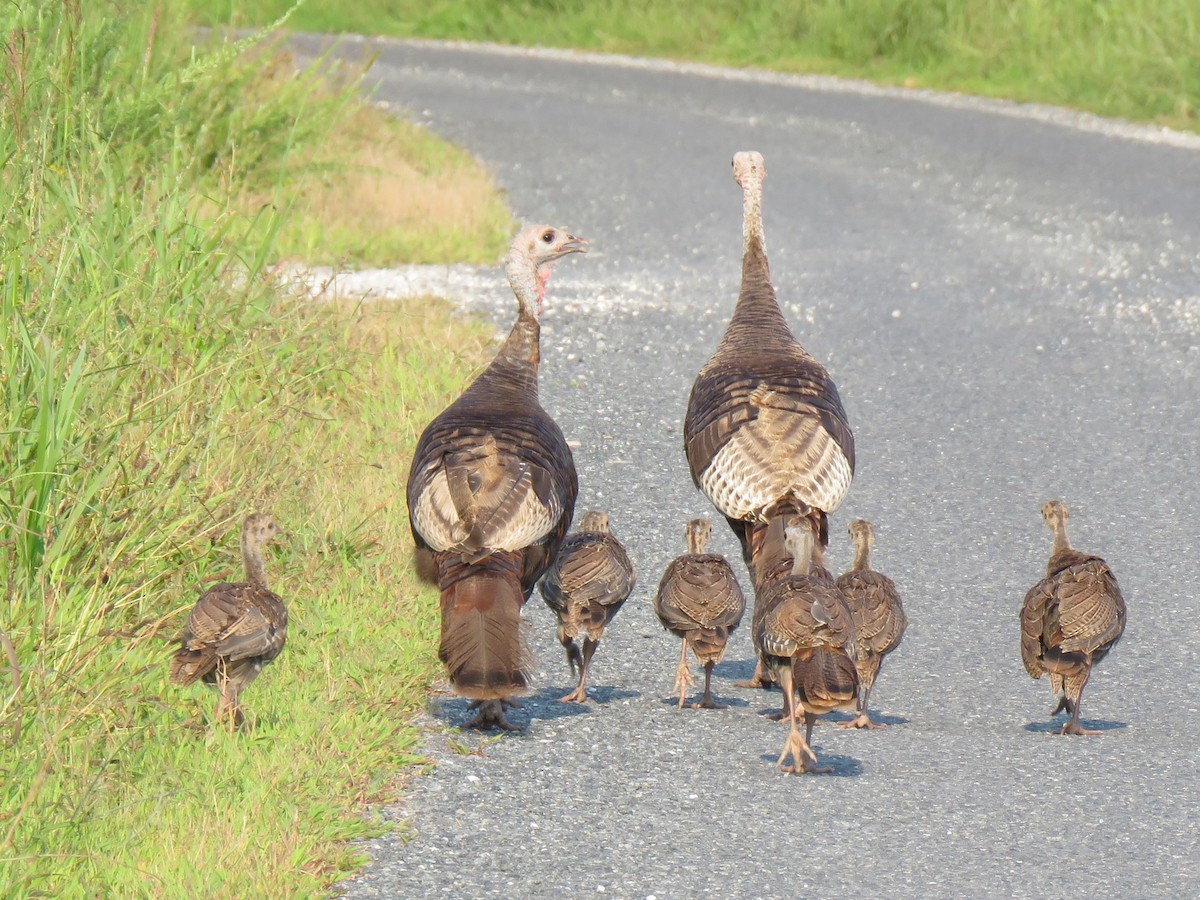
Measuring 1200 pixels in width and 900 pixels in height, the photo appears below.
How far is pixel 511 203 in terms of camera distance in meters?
15.0

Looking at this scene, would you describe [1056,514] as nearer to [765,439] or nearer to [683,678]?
[765,439]

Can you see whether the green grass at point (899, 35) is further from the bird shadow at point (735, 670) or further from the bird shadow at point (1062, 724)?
the bird shadow at point (1062, 724)

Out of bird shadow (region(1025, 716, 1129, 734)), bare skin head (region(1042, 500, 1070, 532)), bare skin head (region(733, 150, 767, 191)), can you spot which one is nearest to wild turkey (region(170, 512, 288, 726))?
bird shadow (region(1025, 716, 1129, 734))

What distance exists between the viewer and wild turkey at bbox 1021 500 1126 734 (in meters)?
5.98

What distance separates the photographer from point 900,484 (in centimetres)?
866

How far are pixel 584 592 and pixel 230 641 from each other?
1.27 m

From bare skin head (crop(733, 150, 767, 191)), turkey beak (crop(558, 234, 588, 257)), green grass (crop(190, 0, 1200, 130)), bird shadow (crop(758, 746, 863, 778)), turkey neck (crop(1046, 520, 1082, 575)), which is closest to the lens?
bird shadow (crop(758, 746, 863, 778))

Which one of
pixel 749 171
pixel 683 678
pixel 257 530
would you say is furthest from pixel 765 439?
pixel 749 171

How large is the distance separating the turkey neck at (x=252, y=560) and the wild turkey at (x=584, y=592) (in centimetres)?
98

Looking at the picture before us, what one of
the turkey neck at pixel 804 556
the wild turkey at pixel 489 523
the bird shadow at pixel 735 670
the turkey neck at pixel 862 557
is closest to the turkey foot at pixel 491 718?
the wild turkey at pixel 489 523

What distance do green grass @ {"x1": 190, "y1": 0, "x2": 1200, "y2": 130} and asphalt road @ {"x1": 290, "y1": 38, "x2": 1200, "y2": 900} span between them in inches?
40.1

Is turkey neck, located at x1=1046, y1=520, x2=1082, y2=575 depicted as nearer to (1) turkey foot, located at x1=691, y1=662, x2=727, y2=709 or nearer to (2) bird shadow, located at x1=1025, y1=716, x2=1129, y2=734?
(2) bird shadow, located at x1=1025, y1=716, x2=1129, y2=734

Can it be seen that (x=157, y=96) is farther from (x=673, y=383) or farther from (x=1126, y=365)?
(x=1126, y=365)

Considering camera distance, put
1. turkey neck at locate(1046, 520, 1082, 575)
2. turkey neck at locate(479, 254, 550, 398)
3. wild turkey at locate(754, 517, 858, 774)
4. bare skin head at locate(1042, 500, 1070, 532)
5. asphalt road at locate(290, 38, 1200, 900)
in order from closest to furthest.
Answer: asphalt road at locate(290, 38, 1200, 900) < wild turkey at locate(754, 517, 858, 774) < turkey neck at locate(1046, 520, 1082, 575) < turkey neck at locate(479, 254, 550, 398) < bare skin head at locate(1042, 500, 1070, 532)
